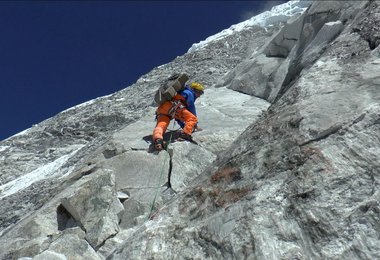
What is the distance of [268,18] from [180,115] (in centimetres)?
2240

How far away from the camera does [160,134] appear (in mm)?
10633

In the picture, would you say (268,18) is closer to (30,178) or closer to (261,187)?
(30,178)

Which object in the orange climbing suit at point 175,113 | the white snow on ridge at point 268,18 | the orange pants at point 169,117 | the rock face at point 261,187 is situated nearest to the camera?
the rock face at point 261,187

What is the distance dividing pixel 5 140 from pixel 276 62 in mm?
13227

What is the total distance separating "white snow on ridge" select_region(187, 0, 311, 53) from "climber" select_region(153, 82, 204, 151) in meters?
19.8

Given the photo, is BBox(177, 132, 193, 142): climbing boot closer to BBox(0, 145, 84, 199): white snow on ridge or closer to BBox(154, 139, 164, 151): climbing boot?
BBox(154, 139, 164, 151): climbing boot

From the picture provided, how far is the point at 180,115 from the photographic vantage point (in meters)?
11.3

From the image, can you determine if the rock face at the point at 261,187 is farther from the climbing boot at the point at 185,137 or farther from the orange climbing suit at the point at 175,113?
the orange climbing suit at the point at 175,113

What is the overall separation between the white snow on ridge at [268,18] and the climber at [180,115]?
19759mm

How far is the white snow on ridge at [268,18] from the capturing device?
31.2 m

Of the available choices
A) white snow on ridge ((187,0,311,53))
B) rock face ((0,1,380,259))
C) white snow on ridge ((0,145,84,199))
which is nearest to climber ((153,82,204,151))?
rock face ((0,1,380,259))

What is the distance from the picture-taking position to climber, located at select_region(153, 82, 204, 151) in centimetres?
1066

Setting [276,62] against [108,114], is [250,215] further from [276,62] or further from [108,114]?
[108,114]

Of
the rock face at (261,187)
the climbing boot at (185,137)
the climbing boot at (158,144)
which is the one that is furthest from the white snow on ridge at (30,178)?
the climbing boot at (185,137)
